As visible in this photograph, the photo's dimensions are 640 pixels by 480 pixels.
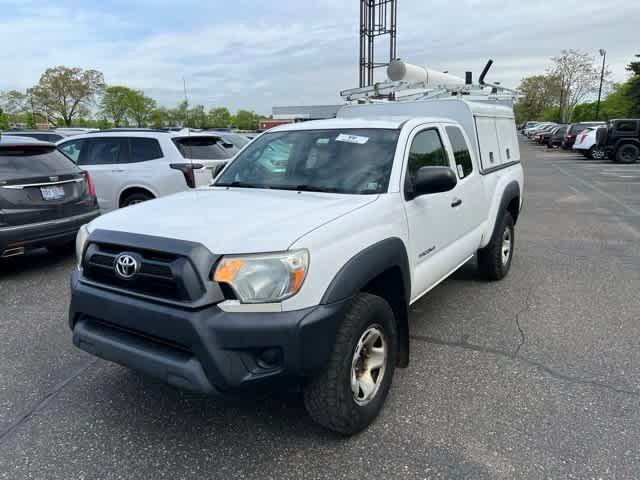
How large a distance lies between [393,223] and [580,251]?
4843mm

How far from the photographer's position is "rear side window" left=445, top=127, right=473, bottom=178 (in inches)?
165

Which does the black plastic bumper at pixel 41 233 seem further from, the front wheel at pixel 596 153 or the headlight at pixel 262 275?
the front wheel at pixel 596 153

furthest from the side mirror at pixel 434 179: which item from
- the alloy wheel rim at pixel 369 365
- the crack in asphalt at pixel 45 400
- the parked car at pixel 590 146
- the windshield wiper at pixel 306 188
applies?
the parked car at pixel 590 146

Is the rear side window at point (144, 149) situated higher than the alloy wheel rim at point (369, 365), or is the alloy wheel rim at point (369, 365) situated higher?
the rear side window at point (144, 149)

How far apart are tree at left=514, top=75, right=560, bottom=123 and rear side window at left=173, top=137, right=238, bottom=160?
63.7 m

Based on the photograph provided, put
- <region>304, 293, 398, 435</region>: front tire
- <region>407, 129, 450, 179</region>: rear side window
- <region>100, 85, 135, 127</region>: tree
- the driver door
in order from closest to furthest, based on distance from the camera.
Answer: <region>304, 293, 398, 435</region>: front tire
the driver door
<region>407, 129, 450, 179</region>: rear side window
<region>100, 85, 135, 127</region>: tree

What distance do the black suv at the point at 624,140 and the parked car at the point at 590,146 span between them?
892 millimetres

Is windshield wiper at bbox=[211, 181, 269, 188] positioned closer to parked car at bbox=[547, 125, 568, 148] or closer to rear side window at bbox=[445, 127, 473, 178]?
rear side window at bbox=[445, 127, 473, 178]

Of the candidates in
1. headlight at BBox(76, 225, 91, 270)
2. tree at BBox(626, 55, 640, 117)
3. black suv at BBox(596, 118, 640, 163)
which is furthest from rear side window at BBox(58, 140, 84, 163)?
tree at BBox(626, 55, 640, 117)

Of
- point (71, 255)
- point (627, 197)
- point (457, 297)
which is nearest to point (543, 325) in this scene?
point (457, 297)

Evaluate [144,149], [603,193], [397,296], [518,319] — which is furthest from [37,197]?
[603,193]

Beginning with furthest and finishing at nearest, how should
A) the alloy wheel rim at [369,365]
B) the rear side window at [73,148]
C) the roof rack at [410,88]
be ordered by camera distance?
the rear side window at [73,148]
the roof rack at [410,88]
the alloy wheel rim at [369,365]

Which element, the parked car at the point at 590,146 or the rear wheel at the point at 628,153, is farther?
the parked car at the point at 590,146

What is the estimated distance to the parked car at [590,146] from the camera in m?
22.5
